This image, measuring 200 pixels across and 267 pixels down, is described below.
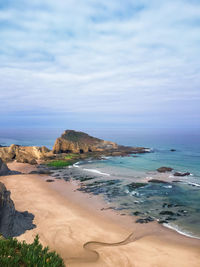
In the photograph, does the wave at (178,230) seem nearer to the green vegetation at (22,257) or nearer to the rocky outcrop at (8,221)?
the rocky outcrop at (8,221)

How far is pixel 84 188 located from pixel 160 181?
1432 centimetres

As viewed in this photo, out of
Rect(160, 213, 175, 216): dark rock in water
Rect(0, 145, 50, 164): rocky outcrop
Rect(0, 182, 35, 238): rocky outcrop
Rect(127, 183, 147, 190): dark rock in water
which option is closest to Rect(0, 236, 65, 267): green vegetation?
Rect(0, 182, 35, 238): rocky outcrop

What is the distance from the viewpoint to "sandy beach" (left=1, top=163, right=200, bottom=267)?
1420cm

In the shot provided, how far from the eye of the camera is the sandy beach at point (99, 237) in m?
Result: 14.2

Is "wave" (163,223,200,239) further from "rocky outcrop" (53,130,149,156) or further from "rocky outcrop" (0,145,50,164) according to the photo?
"rocky outcrop" (53,130,149,156)

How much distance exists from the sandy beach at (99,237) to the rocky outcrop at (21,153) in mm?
30780

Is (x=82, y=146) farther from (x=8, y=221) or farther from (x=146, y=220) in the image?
(x=8, y=221)

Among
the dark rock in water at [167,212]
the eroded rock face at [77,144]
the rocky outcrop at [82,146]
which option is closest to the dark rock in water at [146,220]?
the dark rock in water at [167,212]

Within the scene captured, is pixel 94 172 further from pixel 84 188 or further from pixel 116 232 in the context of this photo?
pixel 116 232

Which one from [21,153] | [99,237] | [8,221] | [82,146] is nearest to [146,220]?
[99,237]

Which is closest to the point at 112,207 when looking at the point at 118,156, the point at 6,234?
the point at 6,234

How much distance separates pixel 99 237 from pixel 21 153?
A: 172 ft

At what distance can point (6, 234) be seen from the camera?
50.2 ft

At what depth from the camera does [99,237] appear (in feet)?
57.8
